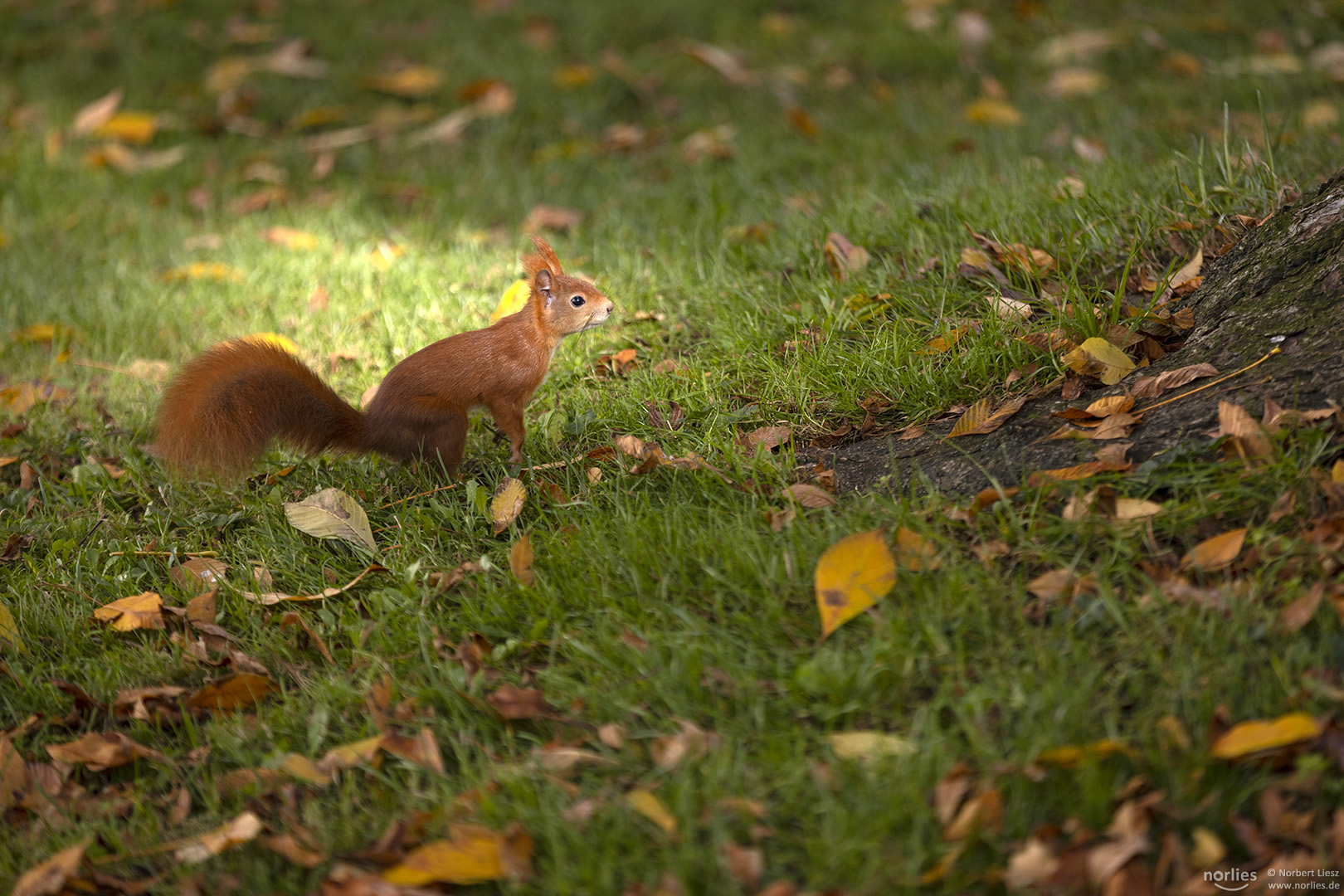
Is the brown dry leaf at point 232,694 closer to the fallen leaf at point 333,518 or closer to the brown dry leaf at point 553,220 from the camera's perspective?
the fallen leaf at point 333,518

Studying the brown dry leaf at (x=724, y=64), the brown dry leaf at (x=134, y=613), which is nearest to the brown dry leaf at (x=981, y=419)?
the brown dry leaf at (x=134, y=613)

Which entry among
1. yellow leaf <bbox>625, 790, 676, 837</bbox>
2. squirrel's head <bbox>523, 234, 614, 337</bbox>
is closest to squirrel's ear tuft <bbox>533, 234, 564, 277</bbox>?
squirrel's head <bbox>523, 234, 614, 337</bbox>

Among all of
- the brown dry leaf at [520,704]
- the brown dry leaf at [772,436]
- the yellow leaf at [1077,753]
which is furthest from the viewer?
the brown dry leaf at [772,436]

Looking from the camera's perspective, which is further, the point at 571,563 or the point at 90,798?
the point at 571,563

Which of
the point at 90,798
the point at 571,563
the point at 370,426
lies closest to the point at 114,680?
the point at 90,798

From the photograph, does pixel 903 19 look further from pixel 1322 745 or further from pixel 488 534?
pixel 1322 745

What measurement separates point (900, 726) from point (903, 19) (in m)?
5.17

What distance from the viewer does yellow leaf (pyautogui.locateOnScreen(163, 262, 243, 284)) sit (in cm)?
412

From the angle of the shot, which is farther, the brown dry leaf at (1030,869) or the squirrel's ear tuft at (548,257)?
the squirrel's ear tuft at (548,257)

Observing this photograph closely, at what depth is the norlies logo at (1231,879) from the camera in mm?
1471

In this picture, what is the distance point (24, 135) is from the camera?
529cm

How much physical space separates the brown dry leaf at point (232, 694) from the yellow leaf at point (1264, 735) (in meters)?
1.75

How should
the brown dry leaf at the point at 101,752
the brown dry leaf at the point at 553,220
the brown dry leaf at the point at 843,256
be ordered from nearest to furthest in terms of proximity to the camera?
the brown dry leaf at the point at 101,752 < the brown dry leaf at the point at 843,256 < the brown dry leaf at the point at 553,220

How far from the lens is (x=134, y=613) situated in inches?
91.2
